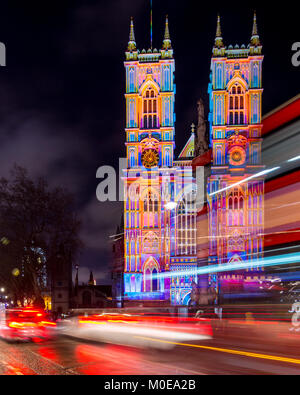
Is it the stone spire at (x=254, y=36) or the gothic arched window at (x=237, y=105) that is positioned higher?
the stone spire at (x=254, y=36)

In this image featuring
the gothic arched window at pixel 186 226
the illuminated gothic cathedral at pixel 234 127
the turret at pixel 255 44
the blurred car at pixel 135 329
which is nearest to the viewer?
the blurred car at pixel 135 329

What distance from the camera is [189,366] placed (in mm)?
8688

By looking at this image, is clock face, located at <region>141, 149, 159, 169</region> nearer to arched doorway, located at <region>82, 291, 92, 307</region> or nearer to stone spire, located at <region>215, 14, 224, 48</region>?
stone spire, located at <region>215, 14, 224, 48</region>

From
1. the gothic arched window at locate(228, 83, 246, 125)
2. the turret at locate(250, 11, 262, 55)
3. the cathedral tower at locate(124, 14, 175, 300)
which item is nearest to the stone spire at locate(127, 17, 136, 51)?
the cathedral tower at locate(124, 14, 175, 300)

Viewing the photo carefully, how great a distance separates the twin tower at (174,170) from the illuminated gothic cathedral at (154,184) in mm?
116

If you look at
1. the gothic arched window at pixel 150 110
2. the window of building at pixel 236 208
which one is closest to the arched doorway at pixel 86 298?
the window of building at pixel 236 208

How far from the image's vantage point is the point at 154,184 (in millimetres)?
59125

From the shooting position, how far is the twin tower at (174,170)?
185 ft

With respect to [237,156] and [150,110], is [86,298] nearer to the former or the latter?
[150,110]

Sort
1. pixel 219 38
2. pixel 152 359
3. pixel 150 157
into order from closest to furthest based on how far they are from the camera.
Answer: pixel 152 359 < pixel 150 157 < pixel 219 38

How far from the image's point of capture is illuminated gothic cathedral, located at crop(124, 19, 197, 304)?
57219mm

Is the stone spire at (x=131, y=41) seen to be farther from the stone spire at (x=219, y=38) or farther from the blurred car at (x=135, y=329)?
the blurred car at (x=135, y=329)

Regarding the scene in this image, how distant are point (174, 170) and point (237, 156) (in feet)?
24.9

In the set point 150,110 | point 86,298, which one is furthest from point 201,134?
point 86,298
